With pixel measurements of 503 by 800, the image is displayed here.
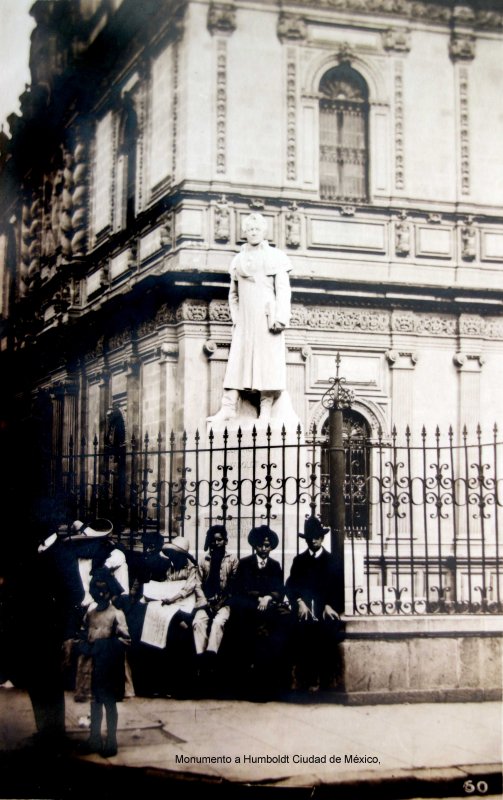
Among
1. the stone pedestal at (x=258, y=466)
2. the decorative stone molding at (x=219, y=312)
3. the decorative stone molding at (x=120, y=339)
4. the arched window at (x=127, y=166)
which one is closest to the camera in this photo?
the stone pedestal at (x=258, y=466)

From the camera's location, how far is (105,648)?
774 cm

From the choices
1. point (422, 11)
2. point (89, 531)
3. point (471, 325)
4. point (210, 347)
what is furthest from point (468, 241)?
point (89, 531)

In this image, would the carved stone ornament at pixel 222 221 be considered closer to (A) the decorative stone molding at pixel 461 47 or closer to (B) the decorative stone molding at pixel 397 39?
(B) the decorative stone molding at pixel 397 39

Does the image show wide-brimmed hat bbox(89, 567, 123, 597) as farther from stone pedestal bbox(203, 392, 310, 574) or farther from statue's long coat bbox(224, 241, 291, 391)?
statue's long coat bbox(224, 241, 291, 391)

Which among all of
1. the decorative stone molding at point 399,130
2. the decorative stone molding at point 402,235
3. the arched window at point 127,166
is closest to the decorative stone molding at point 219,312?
the decorative stone molding at point 402,235

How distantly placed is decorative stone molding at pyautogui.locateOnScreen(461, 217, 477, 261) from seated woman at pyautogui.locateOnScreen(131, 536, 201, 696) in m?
9.59

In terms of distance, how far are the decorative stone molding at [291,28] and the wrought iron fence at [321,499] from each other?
684cm

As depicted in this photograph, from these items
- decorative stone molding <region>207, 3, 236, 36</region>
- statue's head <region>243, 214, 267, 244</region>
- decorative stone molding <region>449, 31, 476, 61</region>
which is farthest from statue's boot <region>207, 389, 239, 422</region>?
decorative stone molding <region>449, 31, 476, 61</region>

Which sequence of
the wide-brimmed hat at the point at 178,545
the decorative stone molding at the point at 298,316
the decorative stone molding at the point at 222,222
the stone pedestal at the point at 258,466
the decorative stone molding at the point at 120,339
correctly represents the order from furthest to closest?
1. the decorative stone molding at the point at 120,339
2. the decorative stone molding at the point at 298,316
3. the decorative stone molding at the point at 222,222
4. the stone pedestal at the point at 258,466
5. the wide-brimmed hat at the point at 178,545

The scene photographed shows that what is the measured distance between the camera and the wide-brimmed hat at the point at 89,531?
9625mm

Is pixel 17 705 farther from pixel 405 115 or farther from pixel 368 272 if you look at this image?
pixel 405 115

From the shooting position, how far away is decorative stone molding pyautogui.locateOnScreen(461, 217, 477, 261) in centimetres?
1667

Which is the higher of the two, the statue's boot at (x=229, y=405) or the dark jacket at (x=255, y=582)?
the statue's boot at (x=229, y=405)

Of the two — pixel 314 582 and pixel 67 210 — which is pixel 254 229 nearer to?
pixel 314 582
